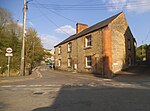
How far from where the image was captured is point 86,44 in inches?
1054

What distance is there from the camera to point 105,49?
22.0 metres

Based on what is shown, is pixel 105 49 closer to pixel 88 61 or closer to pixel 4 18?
pixel 88 61

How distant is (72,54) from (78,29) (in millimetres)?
6709

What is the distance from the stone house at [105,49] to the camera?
22103 millimetres

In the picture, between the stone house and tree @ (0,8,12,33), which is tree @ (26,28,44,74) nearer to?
tree @ (0,8,12,33)

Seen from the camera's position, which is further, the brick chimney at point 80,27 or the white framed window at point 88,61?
the brick chimney at point 80,27

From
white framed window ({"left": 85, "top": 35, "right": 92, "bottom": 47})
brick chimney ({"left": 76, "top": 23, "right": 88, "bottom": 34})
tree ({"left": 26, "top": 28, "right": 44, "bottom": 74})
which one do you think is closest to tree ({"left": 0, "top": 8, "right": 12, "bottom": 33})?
tree ({"left": 26, "top": 28, "right": 44, "bottom": 74})

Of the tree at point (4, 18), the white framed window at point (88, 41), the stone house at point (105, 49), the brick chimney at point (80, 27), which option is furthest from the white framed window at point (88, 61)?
the tree at point (4, 18)

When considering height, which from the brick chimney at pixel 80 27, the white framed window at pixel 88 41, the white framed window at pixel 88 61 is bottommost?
the white framed window at pixel 88 61

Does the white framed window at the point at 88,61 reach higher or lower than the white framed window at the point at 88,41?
lower

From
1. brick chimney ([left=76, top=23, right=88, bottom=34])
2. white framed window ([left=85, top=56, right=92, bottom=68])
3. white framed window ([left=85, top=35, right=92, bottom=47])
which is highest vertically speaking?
brick chimney ([left=76, top=23, right=88, bottom=34])

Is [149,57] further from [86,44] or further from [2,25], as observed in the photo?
[2,25]

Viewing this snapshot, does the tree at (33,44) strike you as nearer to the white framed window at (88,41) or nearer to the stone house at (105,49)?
the stone house at (105,49)

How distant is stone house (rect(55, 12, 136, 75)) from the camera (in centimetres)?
2210
